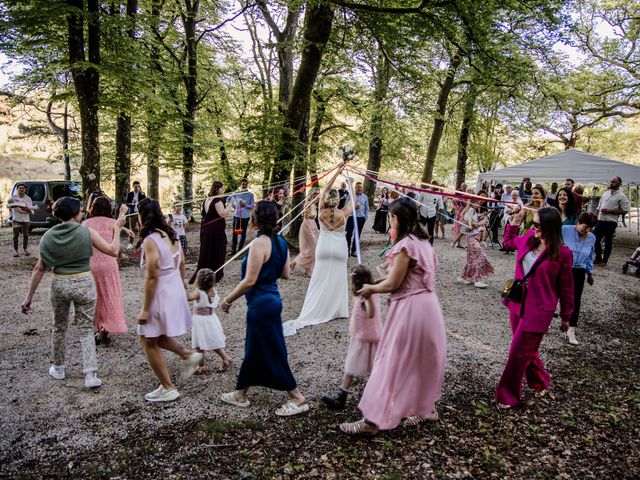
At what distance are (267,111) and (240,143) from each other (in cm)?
116

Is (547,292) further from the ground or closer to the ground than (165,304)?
further from the ground

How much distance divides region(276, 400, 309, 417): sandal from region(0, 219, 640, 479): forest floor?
0.05 metres

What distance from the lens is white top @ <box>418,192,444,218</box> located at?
43.5ft

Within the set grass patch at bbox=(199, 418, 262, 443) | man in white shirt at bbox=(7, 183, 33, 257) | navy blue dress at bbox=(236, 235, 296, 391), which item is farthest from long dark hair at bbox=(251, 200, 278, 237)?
man in white shirt at bbox=(7, 183, 33, 257)

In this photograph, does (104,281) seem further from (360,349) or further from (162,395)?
(360,349)

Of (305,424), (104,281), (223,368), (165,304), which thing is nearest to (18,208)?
(104,281)

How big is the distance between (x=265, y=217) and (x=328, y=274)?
3.15 m

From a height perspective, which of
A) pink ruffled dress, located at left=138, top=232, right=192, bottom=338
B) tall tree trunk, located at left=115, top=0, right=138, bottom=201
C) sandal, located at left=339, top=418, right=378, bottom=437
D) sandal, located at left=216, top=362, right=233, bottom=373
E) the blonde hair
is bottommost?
sandal, located at left=216, top=362, right=233, bottom=373

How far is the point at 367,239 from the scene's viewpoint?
51.8 ft

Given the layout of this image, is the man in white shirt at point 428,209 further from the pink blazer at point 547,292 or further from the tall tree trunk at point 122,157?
the tall tree trunk at point 122,157

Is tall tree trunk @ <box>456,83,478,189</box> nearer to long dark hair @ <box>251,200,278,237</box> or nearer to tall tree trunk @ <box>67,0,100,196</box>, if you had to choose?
tall tree trunk @ <box>67,0,100,196</box>

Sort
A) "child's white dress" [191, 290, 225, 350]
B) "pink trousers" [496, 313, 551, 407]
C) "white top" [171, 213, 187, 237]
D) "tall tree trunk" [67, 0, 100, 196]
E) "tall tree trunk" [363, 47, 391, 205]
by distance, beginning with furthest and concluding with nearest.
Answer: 1. "tall tree trunk" [363, 47, 391, 205]
2. "white top" [171, 213, 187, 237]
3. "tall tree trunk" [67, 0, 100, 196]
4. "child's white dress" [191, 290, 225, 350]
5. "pink trousers" [496, 313, 551, 407]

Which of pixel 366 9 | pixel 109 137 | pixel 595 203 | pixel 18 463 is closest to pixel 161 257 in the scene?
pixel 18 463

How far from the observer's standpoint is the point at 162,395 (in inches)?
160
